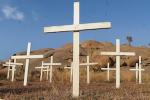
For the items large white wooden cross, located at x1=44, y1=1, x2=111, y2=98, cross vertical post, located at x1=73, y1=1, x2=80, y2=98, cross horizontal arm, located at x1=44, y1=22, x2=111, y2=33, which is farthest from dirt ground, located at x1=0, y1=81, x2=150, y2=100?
cross horizontal arm, located at x1=44, y1=22, x2=111, y2=33

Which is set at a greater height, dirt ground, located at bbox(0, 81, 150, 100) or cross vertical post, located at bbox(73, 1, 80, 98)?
cross vertical post, located at bbox(73, 1, 80, 98)

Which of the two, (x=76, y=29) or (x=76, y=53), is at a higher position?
(x=76, y=29)

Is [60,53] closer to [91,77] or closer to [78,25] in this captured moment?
[91,77]

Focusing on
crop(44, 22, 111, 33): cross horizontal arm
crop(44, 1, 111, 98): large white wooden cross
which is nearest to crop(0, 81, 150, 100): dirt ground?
crop(44, 1, 111, 98): large white wooden cross

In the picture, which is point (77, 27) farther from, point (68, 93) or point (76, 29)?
point (68, 93)

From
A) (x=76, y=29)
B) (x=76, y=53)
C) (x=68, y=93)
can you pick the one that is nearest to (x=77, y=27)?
(x=76, y=29)

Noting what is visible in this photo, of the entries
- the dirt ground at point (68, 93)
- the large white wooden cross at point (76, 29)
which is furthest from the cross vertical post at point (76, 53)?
the dirt ground at point (68, 93)

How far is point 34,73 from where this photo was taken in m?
36.8

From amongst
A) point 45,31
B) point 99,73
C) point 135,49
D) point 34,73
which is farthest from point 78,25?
point 135,49

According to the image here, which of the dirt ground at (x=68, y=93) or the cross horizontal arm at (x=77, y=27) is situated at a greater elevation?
the cross horizontal arm at (x=77, y=27)

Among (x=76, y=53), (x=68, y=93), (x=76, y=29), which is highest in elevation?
(x=76, y=29)

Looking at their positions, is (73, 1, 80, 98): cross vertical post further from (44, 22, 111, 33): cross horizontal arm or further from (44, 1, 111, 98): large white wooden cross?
(44, 22, 111, 33): cross horizontal arm

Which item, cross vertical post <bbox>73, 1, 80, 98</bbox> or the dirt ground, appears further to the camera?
cross vertical post <bbox>73, 1, 80, 98</bbox>

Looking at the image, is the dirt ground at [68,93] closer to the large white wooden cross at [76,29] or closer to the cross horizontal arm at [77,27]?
the large white wooden cross at [76,29]
